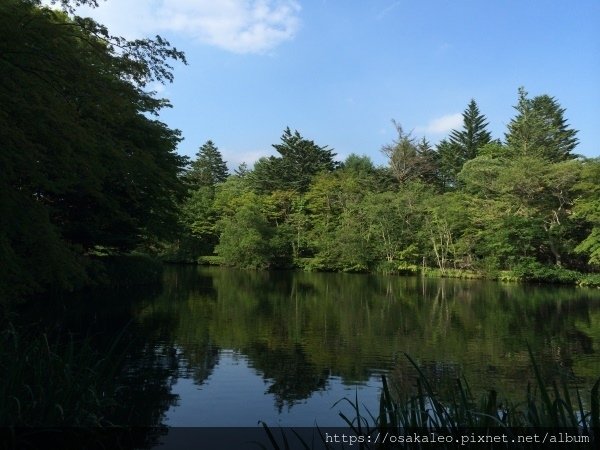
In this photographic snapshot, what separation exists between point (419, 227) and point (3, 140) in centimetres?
3082

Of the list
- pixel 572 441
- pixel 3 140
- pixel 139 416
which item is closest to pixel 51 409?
pixel 139 416

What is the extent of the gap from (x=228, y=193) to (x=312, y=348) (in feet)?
110

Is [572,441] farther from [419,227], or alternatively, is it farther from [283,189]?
[283,189]

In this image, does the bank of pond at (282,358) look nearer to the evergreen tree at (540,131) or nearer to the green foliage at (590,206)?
the green foliage at (590,206)

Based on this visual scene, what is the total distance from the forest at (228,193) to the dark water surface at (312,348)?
186 centimetres

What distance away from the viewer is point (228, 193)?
42.3m

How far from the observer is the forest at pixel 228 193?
18.4 ft

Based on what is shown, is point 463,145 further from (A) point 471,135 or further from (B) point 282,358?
(B) point 282,358

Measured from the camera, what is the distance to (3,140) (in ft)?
16.6

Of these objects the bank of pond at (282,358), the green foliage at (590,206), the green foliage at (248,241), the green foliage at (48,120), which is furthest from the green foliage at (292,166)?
the green foliage at (48,120)

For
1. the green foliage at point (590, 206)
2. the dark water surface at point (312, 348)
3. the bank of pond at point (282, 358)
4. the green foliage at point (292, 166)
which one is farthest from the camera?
the green foliage at point (292, 166)

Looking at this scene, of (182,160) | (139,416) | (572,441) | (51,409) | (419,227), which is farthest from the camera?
(419,227)

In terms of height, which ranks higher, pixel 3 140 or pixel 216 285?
pixel 3 140

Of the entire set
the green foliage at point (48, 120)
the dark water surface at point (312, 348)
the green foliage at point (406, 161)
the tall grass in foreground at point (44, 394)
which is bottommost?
the dark water surface at point (312, 348)
